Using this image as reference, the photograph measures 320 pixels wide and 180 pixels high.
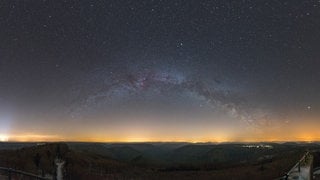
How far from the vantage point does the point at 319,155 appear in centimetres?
5453

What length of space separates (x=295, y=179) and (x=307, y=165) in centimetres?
154

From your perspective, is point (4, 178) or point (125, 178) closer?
point (4, 178)

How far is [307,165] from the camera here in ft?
113

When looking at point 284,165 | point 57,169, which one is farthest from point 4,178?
point 284,165

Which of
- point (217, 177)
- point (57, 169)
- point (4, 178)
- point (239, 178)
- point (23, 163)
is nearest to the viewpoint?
point (57, 169)

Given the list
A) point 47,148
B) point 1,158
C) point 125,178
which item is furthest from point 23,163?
point 125,178

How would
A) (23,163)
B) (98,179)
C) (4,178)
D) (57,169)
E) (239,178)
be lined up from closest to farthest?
1. (57,169)
2. (4,178)
3. (23,163)
4. (98,179)
5. (239,178)

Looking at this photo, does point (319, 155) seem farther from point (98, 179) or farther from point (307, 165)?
point (98, 179)

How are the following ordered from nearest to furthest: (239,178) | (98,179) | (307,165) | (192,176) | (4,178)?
(307,165), (4,178), (98,179), (239,178), (192,176)

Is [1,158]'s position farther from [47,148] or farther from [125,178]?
[125,178]

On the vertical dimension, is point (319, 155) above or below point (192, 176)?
above

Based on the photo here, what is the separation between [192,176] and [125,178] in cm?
5049

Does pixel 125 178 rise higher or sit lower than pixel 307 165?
lower

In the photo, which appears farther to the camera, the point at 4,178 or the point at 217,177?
the point at 217,177
